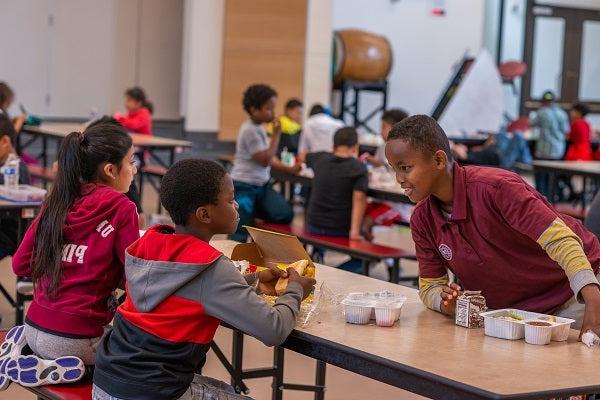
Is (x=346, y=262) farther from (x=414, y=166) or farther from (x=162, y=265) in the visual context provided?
→ (x=162, y=265)

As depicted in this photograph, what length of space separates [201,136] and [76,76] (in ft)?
5.73

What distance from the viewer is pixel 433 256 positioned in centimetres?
331

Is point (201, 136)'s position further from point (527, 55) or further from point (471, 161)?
point (527, 55)

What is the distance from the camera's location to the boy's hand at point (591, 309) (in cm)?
282

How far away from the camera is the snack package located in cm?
296

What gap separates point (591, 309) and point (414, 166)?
2.06 feet

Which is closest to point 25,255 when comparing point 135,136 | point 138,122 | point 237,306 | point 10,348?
point 10,348

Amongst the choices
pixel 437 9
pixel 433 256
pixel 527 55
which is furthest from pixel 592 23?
pixel 433 256

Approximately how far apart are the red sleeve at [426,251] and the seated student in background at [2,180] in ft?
9.75

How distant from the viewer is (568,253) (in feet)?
9.55

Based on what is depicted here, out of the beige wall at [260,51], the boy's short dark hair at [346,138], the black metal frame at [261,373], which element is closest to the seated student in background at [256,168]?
the boy's short dark hair at [346,138]

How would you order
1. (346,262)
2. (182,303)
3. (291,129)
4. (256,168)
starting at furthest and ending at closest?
(291,129) → (256,168) → (346,262) → (182,303)

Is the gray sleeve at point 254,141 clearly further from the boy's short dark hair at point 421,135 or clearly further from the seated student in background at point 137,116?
the boy's short dark hair at point 421,135

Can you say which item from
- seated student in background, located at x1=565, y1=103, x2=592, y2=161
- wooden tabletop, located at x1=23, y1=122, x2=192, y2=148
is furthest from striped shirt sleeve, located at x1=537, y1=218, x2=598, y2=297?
seated student in background, located at x1=565, y1=103, x2=592, y2=161
